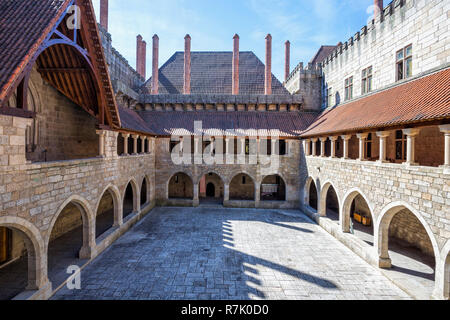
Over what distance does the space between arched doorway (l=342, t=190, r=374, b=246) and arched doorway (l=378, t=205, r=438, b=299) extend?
974 mm

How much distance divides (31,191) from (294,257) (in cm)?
910

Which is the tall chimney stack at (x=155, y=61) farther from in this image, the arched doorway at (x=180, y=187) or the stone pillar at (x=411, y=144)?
the stone pillar at (x=411, y=144)

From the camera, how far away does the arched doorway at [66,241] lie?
24.1ft

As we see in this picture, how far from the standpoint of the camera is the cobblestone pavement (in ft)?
22.0

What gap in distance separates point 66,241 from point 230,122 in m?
12.6

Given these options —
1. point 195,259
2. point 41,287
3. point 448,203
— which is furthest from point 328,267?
point 41,287

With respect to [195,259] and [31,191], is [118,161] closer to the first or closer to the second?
[31,191]

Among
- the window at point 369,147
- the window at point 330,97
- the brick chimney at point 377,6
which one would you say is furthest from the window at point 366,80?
the window at point 330,97

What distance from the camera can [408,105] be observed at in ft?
25.5

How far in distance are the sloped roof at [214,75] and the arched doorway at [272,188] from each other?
781 centimetres

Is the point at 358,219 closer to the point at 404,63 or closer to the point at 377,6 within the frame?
the point at 404,63

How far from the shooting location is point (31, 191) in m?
5.68

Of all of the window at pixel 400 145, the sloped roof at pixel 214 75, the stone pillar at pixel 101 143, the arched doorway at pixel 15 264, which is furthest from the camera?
the sloped roof at pixel 214 75

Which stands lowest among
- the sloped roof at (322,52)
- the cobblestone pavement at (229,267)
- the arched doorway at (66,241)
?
the cobblestone pavement at (229,267)
